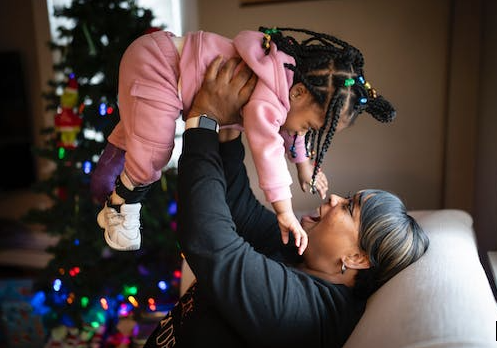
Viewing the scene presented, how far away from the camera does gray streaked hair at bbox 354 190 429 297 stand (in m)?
0.99

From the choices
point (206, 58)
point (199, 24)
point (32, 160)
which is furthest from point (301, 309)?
point (32, 160)

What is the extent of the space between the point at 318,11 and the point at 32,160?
2.27m

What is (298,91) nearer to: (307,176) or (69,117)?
(307,176)

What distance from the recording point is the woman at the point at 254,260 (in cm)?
83

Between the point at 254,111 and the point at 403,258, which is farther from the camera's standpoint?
the point at 403,258

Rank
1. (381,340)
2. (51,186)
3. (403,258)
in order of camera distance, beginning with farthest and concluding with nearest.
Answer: (51,186)
(403,258)
(381,340)

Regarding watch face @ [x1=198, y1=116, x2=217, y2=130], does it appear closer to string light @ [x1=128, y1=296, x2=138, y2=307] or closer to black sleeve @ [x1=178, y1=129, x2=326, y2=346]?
black sleeve @ [x1=178, y1=129, x2=326, y2=346]

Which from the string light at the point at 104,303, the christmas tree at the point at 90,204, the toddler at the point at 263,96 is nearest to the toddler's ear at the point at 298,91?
the toddler at the point at 263,96

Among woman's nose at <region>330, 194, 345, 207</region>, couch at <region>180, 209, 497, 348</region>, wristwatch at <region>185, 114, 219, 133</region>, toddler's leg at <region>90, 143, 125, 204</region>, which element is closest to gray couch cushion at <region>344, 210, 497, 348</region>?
couch at <region>180, 209, 497, 348</region>

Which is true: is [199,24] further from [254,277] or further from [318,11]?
[254,277]

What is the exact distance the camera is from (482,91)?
1.67m

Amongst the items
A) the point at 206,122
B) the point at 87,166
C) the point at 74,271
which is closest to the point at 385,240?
the point at 206,122

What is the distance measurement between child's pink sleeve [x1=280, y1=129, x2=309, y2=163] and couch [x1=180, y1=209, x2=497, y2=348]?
0.35 m

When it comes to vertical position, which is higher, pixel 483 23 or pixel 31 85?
pixel 483 23
